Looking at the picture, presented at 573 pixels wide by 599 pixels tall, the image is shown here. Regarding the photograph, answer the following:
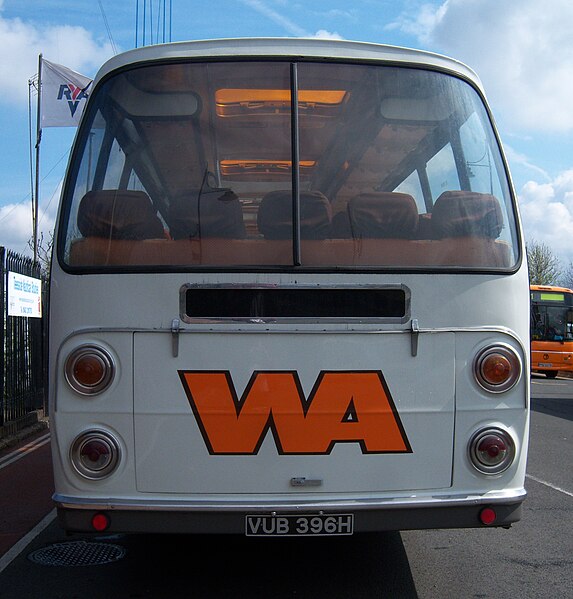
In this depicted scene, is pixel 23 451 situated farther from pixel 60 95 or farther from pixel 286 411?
pixel 60 95

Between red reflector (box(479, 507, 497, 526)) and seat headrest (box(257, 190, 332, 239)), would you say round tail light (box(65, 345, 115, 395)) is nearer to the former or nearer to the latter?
seat headrest (box(257, 190, 332, 239))

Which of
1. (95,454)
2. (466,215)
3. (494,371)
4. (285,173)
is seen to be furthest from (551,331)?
(95,454)

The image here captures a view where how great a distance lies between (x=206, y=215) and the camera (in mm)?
4352

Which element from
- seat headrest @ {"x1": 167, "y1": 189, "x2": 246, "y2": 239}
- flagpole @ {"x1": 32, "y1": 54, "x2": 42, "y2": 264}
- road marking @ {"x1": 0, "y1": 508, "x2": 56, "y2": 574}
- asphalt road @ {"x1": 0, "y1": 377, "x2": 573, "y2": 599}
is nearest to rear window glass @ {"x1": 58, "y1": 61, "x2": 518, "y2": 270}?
seat headrest @ {"x1": 167, "y1": 189, "x2": 246, "y2": 239}

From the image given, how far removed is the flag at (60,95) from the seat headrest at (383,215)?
16.0 meters

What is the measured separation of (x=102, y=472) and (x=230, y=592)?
1313 millimetres

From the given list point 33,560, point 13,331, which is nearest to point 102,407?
point 33,560

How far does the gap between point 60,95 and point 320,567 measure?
1626 centimetres

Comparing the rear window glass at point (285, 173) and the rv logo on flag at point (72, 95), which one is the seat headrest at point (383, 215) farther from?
the rv logo on flag at point (72, 95)

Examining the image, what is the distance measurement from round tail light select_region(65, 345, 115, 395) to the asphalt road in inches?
58.0

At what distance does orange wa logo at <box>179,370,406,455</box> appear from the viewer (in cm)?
409

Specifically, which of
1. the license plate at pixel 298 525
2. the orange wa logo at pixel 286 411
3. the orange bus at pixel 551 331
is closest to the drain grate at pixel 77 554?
the license plate at pixel 298 525

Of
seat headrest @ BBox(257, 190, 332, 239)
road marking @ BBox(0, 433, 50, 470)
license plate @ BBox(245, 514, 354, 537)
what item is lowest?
road marking @ BBox(0, 433, 50, 470)

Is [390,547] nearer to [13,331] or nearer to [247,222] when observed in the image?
[247,222]
